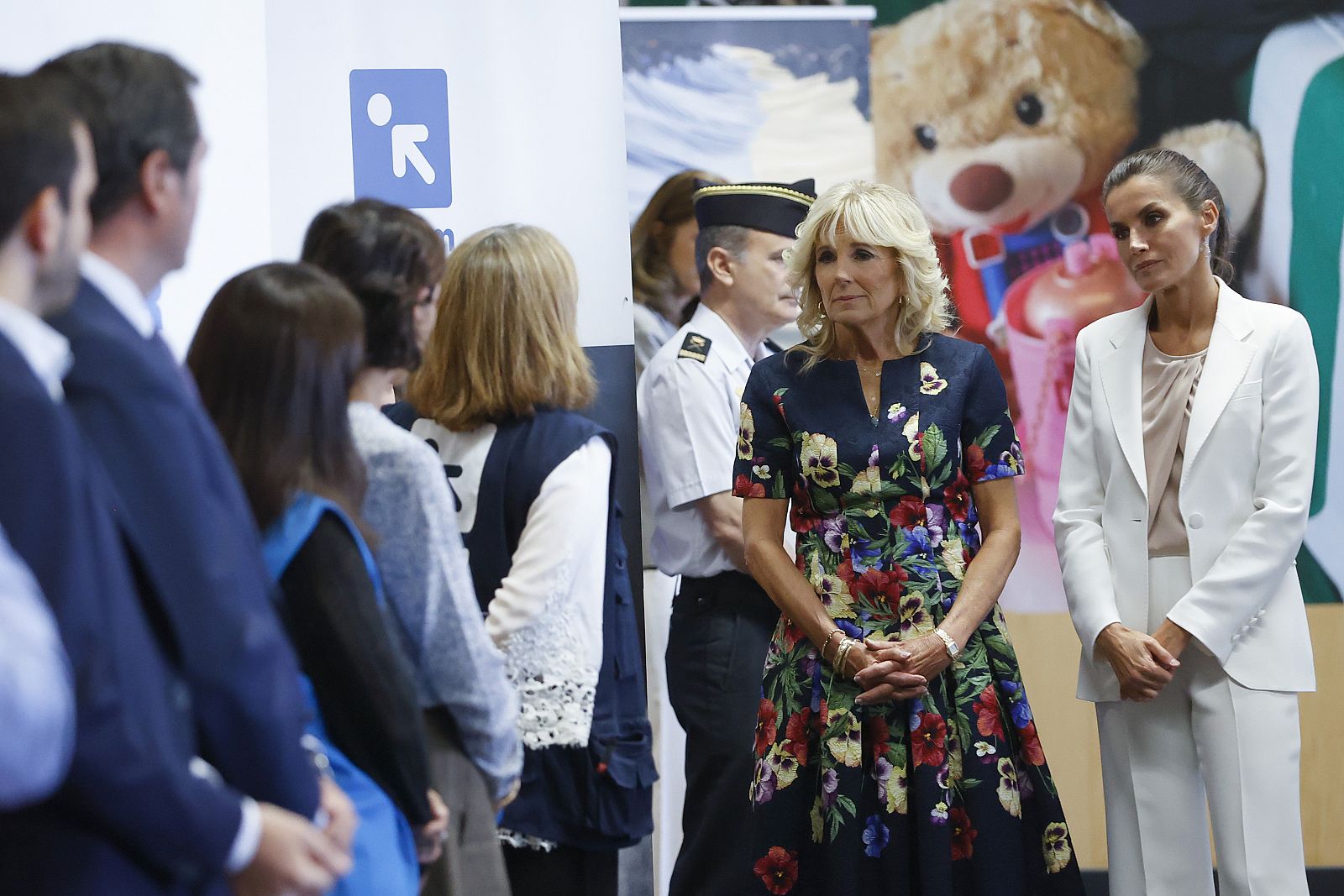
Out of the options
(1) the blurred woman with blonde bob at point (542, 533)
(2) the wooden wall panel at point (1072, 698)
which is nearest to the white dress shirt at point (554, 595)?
(1) the blurred woman with blonde bob at point (542, 533)

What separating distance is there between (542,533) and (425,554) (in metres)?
0.58

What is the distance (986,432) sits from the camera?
2422mm

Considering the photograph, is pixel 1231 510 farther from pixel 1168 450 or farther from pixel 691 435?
pixel 691 435

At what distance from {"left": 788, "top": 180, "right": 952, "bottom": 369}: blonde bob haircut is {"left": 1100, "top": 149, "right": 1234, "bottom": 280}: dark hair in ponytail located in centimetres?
44

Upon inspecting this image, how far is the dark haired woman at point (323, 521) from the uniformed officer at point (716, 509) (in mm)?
1522

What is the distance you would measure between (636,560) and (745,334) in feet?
1.98

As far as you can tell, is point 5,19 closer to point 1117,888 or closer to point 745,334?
point 745,334

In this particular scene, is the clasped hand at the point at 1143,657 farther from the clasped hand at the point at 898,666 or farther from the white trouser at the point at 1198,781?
the clasped hand at the point at 898,666

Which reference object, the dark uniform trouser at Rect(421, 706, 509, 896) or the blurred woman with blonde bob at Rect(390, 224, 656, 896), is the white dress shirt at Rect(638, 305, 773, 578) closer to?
the blurred woman with blonde bob at Rect(390, 224, 656, 896)

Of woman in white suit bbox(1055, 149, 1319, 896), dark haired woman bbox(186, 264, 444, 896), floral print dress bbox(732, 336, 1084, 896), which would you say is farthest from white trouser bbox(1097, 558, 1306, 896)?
dark haired woman bbox(186, 264, 444, 896)

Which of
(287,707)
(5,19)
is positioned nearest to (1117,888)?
(287,707)

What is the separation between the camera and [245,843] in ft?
3.52

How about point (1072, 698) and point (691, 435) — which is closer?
point (691, 435)

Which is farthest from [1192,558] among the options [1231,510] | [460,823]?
[460,823]
